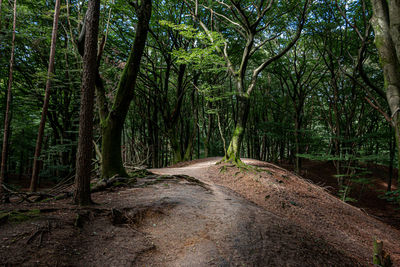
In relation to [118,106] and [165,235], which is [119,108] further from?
[165,235]

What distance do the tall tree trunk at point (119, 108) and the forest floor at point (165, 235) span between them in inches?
40.6

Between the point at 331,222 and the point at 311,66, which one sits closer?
the point at 331,222

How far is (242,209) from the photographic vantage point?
4.25 meters

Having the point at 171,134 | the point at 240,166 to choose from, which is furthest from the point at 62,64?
the point at 240,166

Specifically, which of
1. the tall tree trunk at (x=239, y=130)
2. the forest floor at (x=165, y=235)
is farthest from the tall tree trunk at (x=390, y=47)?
A: the tall tree trunk at (x=239, y=130)

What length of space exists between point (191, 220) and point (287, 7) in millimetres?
12267

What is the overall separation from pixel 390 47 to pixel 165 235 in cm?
596

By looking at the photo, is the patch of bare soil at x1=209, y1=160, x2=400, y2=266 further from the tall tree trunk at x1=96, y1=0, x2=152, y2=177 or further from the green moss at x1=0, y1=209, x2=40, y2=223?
the green moss at x1=0, y1=209, x2=40, y2=223

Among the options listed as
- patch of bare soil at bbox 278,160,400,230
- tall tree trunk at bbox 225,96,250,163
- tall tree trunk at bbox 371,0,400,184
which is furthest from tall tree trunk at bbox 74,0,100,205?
patch of bare soil at bbox 278,160,400,230

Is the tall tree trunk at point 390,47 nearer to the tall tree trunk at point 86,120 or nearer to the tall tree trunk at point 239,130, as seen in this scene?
the tall tree trunk at point 239,130

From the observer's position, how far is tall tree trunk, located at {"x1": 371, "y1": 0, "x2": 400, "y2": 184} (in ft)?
13.7

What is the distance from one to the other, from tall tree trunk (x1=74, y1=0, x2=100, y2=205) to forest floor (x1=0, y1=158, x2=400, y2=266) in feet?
1.12

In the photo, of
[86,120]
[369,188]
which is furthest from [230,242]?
[369,188]

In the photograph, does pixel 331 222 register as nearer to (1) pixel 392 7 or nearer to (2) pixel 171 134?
(1) pixel 392 7
